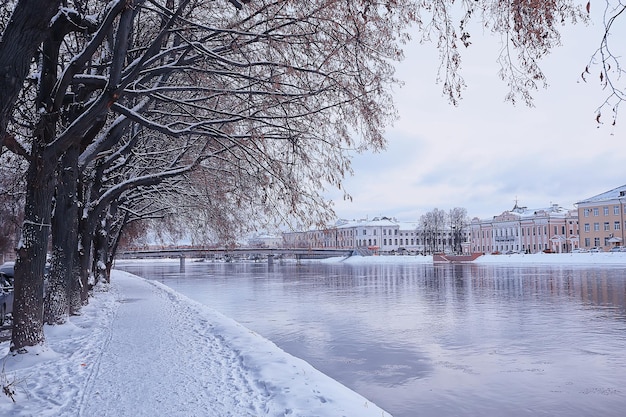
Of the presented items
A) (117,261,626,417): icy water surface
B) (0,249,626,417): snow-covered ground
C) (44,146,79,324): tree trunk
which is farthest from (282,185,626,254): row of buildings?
(0,249,626,417): snow-covered ground

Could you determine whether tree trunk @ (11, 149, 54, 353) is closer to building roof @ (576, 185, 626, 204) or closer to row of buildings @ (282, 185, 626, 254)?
row of buildings @ (282, 185, 626, 254)

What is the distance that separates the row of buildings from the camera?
10450 cm

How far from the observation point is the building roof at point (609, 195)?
102338 mm

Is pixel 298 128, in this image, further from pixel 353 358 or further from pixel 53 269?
pixel 53 269

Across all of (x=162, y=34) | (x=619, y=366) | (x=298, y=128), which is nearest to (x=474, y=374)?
(x=619, y=366)

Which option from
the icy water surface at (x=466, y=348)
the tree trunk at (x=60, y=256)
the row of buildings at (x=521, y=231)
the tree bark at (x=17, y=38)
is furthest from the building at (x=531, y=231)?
the tree bark at (x=17, y=38)

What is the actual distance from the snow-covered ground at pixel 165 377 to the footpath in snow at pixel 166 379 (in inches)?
0.6

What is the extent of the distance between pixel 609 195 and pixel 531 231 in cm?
3329

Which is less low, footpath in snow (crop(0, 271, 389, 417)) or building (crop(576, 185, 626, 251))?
building (crop(576, 185, 626, 251))

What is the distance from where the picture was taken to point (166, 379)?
9406 mm

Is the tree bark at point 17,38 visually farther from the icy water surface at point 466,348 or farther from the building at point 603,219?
the building at point 603,219

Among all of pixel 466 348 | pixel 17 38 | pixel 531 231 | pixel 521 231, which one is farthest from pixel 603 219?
pixel 17 38

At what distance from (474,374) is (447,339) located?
478 centimetres

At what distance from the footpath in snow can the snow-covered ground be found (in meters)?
0.01
